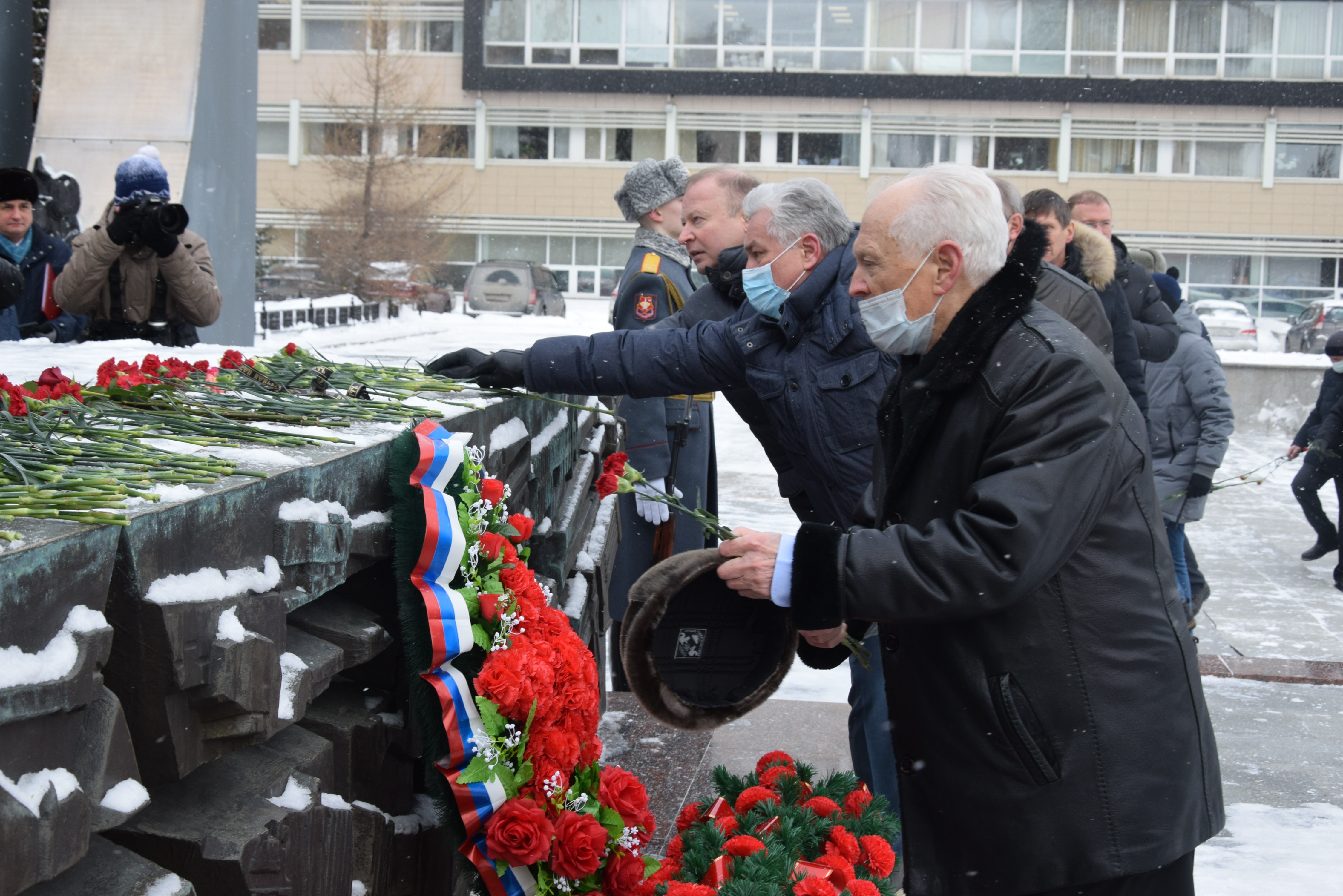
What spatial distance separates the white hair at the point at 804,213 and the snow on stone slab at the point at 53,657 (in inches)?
98.2

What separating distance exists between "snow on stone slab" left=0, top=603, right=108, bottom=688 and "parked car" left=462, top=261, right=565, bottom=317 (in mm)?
27247

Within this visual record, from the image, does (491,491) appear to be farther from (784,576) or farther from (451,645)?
(784,576)

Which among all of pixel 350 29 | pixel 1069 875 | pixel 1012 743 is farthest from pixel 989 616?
pixel 350 29

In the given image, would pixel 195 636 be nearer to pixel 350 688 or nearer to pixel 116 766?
pixel 116 766

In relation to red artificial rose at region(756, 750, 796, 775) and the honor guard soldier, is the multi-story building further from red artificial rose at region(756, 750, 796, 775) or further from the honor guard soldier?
red artificial rose at region(756, 750, 796, 775)

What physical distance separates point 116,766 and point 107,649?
15cm

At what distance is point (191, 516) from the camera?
1.58m

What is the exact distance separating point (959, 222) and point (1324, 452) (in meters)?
7.50

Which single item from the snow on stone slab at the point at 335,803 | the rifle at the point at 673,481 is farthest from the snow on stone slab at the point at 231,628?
the rifle at the point at 673,481

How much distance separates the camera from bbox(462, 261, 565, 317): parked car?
29344 millimetres

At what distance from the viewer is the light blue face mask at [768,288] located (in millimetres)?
3531

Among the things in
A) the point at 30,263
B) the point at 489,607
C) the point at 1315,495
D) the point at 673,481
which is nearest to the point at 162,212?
the point at 30,263

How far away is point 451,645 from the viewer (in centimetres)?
226

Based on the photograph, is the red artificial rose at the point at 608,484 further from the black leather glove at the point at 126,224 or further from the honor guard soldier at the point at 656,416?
the black leather glove at the point at 126,224
